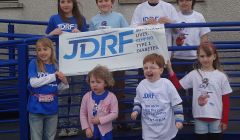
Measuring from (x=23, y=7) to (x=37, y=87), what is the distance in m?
5.15

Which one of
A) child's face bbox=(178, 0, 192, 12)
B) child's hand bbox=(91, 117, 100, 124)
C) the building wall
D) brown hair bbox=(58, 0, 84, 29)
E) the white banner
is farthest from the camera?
the building wall

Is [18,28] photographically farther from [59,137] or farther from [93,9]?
[59,137]

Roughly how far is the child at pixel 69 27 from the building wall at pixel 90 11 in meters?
3.58

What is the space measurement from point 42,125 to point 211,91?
179 centimetres

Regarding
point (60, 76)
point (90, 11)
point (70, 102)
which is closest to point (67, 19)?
point (60, 76)

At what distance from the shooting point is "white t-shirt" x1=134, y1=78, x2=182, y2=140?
4.83m

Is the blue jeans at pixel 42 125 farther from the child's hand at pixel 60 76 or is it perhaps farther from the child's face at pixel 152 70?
the child's face at pixel 152 70

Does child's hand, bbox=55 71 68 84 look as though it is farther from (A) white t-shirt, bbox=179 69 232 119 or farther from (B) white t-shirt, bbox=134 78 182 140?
(A) white t-shirt, bbox=179 69 232 119

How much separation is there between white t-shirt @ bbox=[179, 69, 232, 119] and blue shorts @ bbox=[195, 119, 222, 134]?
0.26 feet

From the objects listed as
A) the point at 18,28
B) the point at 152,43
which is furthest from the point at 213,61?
the point at 18,28

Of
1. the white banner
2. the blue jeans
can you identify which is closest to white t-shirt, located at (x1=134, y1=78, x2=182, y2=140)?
the white banner

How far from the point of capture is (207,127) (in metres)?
5.07

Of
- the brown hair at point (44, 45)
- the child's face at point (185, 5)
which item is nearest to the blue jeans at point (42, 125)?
the brown hair at point (44, 45)

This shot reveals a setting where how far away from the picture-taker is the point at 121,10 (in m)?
9.55
